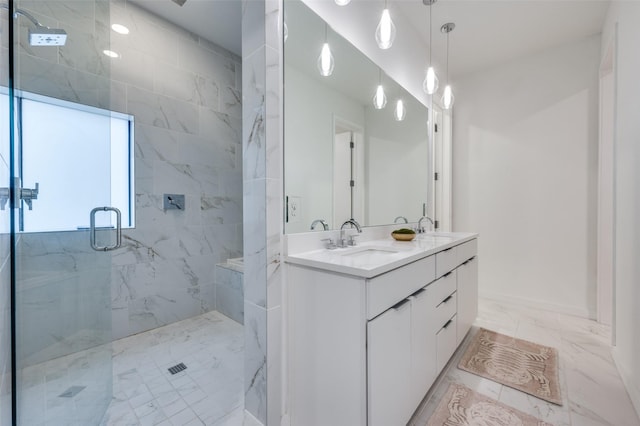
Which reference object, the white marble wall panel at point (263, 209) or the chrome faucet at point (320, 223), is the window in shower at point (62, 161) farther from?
the chrome faucet at point (320, 223)

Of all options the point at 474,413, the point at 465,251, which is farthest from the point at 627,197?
the point at 474,413

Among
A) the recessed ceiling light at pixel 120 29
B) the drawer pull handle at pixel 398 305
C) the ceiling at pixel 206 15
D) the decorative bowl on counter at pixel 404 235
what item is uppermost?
the ceiling at pixel 206 15

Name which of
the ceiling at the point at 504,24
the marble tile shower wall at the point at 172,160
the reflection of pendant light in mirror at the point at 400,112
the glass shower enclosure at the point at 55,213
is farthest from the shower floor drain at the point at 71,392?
the ceiling at the point at 504,24

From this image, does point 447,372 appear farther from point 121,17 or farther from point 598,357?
point 121,17

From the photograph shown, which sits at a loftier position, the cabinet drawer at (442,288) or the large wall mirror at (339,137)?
the large wall mirror at (339,137)

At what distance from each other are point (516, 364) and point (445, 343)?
0.68m

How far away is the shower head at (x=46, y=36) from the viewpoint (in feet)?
3.86

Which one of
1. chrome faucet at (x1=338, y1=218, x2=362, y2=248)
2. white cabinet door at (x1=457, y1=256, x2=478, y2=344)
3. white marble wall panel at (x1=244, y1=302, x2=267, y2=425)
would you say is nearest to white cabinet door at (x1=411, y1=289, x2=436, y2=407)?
chrome faucet at (x1=338, y1=218, x2=362, y2=248)

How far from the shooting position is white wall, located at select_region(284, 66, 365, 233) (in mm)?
1464

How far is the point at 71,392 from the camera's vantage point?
1.29 meters

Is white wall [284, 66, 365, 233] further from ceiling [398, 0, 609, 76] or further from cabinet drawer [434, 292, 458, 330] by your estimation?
ceiling [398, 0, 609, 76]

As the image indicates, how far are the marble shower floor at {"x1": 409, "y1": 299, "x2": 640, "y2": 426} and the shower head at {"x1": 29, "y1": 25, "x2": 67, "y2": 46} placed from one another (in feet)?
8.39

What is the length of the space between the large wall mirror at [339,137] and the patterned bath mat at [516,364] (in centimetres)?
122

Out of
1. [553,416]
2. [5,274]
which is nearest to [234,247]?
[5,274]
